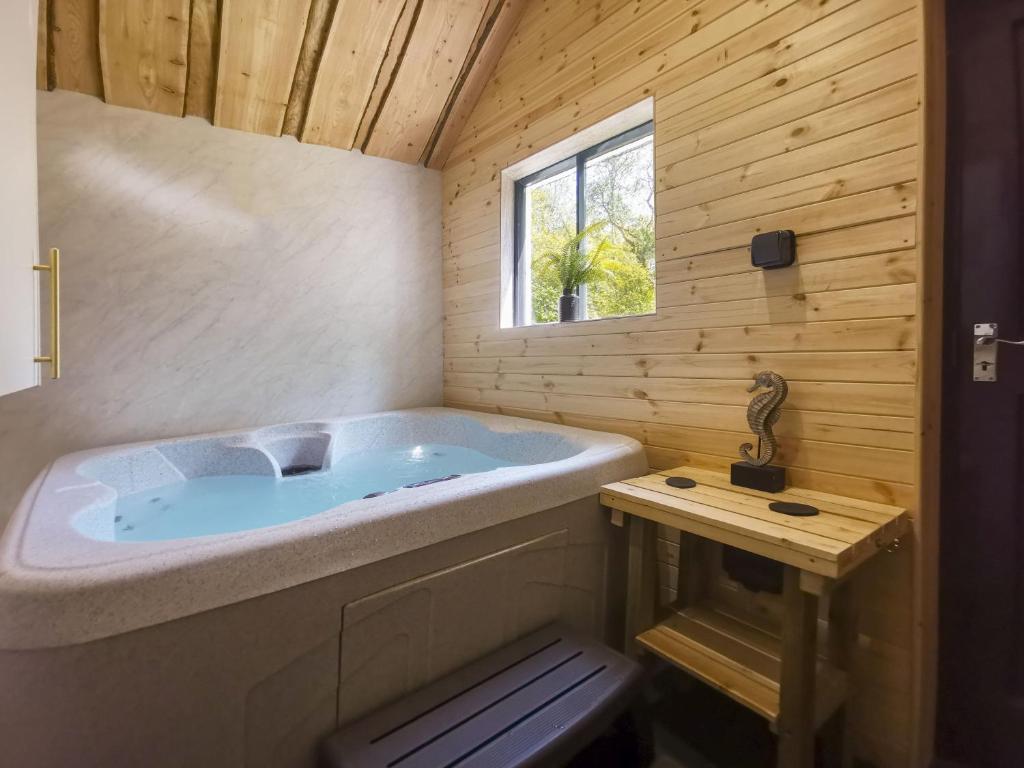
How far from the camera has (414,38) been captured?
223 centimetres

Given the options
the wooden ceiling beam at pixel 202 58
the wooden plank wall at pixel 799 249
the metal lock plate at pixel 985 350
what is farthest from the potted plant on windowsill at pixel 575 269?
the wooden ceiling beam at pixel 202 58

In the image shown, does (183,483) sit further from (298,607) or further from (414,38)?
(414,38)

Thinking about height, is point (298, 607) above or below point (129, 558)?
below

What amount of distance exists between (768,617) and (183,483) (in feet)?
7.36

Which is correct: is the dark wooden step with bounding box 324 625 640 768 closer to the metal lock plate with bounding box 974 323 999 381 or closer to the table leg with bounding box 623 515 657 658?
the table leg with bounding box 623 515 657 658

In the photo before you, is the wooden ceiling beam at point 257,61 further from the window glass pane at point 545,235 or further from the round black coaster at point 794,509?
the round black coaster at point 794,509

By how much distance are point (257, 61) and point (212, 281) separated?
1.05m

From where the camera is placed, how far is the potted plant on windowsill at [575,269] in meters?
2.17

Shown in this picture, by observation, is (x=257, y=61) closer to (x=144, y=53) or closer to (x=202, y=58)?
(x=202, y=58)

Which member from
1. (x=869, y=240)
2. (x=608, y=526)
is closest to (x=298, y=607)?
(x=608, y=526)

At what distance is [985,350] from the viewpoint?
1.06m

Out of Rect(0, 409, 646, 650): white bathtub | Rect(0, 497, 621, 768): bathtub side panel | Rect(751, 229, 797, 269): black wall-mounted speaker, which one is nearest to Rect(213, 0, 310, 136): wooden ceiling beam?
Rect(0, 409, 646, 650): white bathtub

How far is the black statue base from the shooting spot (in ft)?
4.11

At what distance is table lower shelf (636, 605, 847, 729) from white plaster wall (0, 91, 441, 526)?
6.93ft
